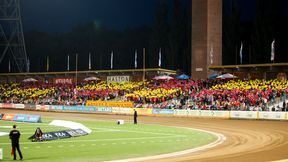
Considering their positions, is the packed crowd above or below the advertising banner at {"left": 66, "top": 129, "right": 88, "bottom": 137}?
above

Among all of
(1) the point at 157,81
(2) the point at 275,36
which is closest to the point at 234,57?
(2) the point at 275,36

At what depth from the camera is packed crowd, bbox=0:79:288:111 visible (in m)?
48.4

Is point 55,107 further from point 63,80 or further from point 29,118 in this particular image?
point 29,118

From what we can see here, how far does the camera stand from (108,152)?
20.4m

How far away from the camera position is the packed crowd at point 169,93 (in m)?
48.4

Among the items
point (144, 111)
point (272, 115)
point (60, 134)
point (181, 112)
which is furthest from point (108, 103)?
point (60, 134)

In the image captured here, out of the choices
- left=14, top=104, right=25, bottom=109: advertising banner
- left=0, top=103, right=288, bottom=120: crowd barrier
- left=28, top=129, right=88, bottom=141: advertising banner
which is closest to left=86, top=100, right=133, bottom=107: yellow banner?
left=0, top=103, right=288, bottom=120: crowd barrier

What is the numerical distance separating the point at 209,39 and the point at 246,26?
3798cm

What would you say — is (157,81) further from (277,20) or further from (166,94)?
(277,20)

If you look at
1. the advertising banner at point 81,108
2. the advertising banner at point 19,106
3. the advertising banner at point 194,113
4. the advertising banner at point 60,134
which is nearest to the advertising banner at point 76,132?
the advertising banner at point 60,134

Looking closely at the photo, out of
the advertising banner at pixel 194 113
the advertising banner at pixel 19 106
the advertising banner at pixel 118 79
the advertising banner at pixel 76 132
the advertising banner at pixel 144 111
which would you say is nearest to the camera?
the advertising banner at pixel 76 132

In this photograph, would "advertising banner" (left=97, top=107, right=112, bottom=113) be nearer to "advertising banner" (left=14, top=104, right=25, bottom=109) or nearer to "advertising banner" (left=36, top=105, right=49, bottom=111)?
"advertising banner" (left=36, top=105, right=49, bottom=111)

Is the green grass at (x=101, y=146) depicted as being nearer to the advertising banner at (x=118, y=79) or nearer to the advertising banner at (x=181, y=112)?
the advertising banner at (x=181, y=112)

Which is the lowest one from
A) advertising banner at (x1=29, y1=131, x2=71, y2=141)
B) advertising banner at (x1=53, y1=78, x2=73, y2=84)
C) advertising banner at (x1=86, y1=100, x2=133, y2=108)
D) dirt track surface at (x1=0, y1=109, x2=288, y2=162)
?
dirt track surface at (x1=0, y1=109, x2=288, y2=162)
